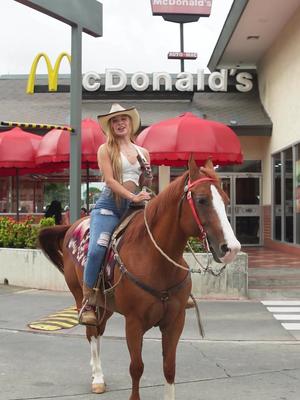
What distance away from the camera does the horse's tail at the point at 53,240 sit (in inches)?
270

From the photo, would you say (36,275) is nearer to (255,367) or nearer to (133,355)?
(255,367)

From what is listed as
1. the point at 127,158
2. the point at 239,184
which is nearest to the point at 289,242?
the point at 239,184

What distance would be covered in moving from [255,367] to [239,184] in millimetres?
15333

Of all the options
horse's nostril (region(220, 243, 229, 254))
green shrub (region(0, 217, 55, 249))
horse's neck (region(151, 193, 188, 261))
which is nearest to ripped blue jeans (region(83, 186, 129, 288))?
horse's neck (region(151, 193, 188, 261))

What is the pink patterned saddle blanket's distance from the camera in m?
5.10

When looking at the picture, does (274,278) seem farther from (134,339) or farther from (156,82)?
(156,82)

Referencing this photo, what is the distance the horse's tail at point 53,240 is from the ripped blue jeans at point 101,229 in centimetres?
159

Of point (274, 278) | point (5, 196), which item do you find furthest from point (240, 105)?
point (274, 278)

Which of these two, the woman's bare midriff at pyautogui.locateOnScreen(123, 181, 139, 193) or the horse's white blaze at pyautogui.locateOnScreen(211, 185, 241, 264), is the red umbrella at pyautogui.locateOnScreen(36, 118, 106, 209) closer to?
the woman's bare midriff at pyautogui.locateOnScreen(123, 181, 139, 193)

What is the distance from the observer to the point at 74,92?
12.6m

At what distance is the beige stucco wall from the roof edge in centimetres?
167

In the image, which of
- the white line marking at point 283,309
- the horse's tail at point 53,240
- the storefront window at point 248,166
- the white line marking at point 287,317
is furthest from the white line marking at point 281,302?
the storefront window at point 248,166

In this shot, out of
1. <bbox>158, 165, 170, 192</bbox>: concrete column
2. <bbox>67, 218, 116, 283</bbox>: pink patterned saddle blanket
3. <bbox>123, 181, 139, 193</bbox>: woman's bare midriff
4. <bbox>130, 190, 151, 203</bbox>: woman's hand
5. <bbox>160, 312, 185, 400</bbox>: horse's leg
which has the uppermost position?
<bbox>158, 165, 170, 192</bbox>: concrete column

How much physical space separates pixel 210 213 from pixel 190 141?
1091 centimetres
